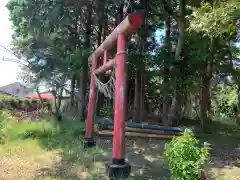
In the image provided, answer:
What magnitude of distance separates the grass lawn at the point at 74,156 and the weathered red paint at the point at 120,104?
2.04 feet

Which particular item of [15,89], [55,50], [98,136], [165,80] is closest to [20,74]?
[55,50]

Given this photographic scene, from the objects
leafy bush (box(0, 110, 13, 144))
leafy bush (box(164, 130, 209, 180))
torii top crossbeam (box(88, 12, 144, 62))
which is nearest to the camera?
leafy bush (box(164, 130, 209, 180))

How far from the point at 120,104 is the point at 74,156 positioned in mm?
2236

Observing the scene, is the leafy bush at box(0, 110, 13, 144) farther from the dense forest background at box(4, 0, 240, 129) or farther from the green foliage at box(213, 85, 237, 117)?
the green foliage at box(213, 85, 237, 117)

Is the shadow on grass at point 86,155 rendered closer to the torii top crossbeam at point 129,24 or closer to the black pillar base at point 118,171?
the black pillar base at point 118,171

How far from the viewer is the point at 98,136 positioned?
7.57 m

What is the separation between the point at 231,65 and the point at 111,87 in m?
5.37

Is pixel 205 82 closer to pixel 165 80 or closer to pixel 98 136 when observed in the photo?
pixel 165 80

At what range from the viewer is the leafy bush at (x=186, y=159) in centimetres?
286

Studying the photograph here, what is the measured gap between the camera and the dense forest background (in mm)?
8195

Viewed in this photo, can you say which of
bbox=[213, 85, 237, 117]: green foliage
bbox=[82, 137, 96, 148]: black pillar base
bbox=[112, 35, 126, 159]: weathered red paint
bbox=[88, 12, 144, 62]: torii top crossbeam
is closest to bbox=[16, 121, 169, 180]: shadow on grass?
bbox=[82, 137, 96, 148]: black pillar base

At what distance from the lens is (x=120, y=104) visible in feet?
13.5

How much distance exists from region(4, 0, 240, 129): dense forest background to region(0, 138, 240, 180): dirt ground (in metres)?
2.27

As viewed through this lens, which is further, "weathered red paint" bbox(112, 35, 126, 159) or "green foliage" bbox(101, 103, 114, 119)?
"green foliage" bbox(101, 103, 114, 119)
